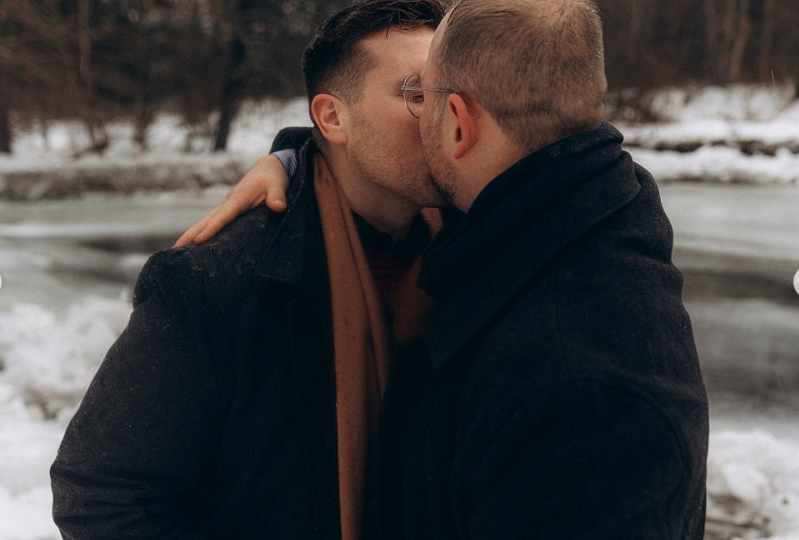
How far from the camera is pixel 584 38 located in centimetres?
133

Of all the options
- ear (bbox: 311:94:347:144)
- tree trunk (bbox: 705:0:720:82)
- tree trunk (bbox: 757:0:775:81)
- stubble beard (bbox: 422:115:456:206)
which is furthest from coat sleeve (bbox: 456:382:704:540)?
tree trunk (bbox: 705:0:720:82)

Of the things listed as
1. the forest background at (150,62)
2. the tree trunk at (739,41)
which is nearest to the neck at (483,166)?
the forest background at (150,62)

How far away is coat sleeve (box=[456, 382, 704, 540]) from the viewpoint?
3.55ft

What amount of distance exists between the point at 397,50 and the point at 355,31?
5.5 inches

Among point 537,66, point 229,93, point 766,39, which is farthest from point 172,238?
point 766,39

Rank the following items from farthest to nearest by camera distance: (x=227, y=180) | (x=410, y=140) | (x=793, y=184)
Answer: (x=227, y=180), (x=793, y=184), (x=410, y=140)

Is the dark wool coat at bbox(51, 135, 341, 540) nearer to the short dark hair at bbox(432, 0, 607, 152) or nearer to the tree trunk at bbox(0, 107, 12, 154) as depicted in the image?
the short dark hair at bbox(432, 0, 607, 152)

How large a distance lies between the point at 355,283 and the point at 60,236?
7170mm

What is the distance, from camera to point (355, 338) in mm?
1698

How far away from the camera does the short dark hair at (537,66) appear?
1312 millimetres

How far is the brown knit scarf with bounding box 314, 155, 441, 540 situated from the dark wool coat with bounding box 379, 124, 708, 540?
0.22 meters

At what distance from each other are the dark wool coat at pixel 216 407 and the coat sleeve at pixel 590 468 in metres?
0.58

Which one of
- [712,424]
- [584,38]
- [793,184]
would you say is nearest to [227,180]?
[793,184]

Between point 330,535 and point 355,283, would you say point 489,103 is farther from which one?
point 330,535
